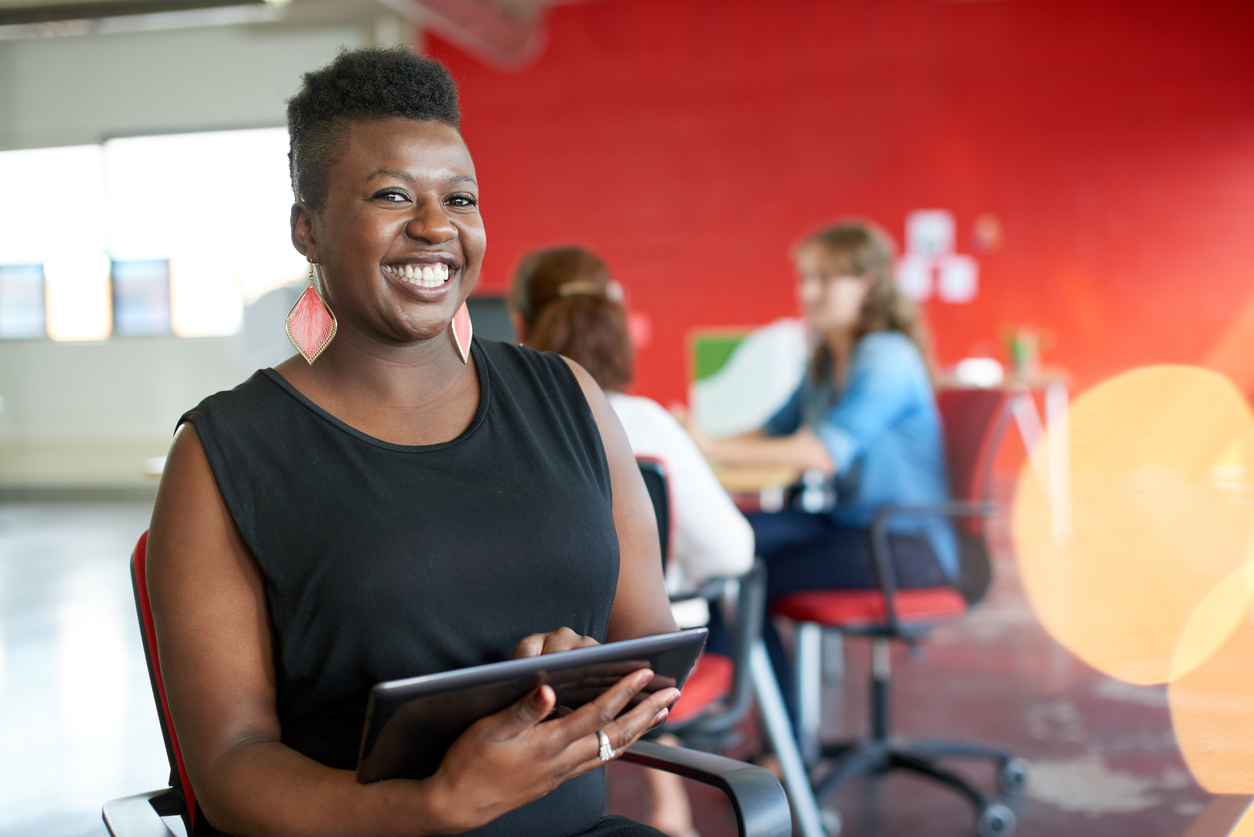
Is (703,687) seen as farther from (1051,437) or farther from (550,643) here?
(1051,437)

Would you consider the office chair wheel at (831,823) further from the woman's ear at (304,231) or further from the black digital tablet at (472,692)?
the woman's ear at (304,231)

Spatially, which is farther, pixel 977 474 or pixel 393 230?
pixel 977 474

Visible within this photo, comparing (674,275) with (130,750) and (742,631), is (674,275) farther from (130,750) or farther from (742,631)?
(742,631)

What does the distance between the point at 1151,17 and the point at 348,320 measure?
7.09 meters

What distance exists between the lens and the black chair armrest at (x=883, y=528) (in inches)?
95.3

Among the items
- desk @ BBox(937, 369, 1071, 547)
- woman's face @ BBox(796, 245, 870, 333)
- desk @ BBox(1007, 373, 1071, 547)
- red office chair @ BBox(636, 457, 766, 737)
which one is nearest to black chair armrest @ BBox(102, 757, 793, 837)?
red office chair @ BBox(636, 457, 766, 737)

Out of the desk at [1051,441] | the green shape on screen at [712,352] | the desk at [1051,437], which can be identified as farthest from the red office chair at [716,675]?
the desk at [1051,441]

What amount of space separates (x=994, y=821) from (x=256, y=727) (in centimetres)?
193

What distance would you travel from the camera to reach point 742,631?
1983mm

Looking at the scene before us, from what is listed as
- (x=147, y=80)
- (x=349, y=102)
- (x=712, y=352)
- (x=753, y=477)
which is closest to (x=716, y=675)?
(x=753, y=477)

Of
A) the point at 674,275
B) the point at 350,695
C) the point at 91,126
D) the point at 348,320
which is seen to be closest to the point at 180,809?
the point at 350,695

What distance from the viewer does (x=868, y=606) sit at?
8.09ft

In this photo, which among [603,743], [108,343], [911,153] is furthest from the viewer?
[108,343]

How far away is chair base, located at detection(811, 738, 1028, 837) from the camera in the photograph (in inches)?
99.0
